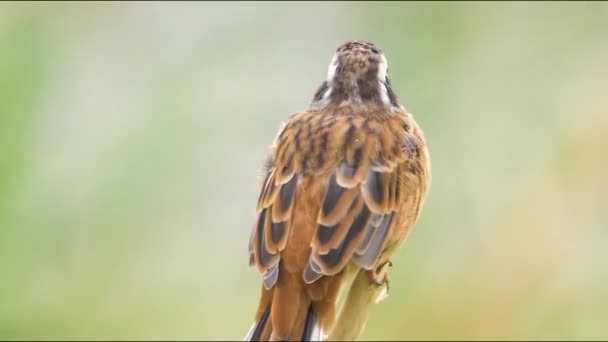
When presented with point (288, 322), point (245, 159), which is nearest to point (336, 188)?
point (288, 322)

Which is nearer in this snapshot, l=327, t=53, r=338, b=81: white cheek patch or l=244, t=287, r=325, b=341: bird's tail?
l=244, t=287, r=325, b=341: bird's tail

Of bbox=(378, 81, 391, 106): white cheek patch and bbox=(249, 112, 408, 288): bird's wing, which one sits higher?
bbox=(378, 81, 391, 106): white cheek patch

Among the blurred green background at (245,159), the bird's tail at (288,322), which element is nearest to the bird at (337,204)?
the bird's tail at (288,322)

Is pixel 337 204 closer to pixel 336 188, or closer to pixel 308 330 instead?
pixel 336 188

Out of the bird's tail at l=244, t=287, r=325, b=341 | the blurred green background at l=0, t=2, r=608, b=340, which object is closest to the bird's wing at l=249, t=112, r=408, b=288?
the bird's tail at l=244, t=287, r=325, b=341

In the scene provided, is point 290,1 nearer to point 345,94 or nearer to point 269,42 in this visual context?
point 269,42

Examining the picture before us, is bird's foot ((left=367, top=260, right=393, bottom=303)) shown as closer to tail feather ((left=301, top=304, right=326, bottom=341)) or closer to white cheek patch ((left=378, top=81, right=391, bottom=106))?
tail feather ((left=301, top=304, right=326, bottom=341))

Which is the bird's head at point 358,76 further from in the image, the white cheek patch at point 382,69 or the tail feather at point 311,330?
the tail feather at point 311,330
